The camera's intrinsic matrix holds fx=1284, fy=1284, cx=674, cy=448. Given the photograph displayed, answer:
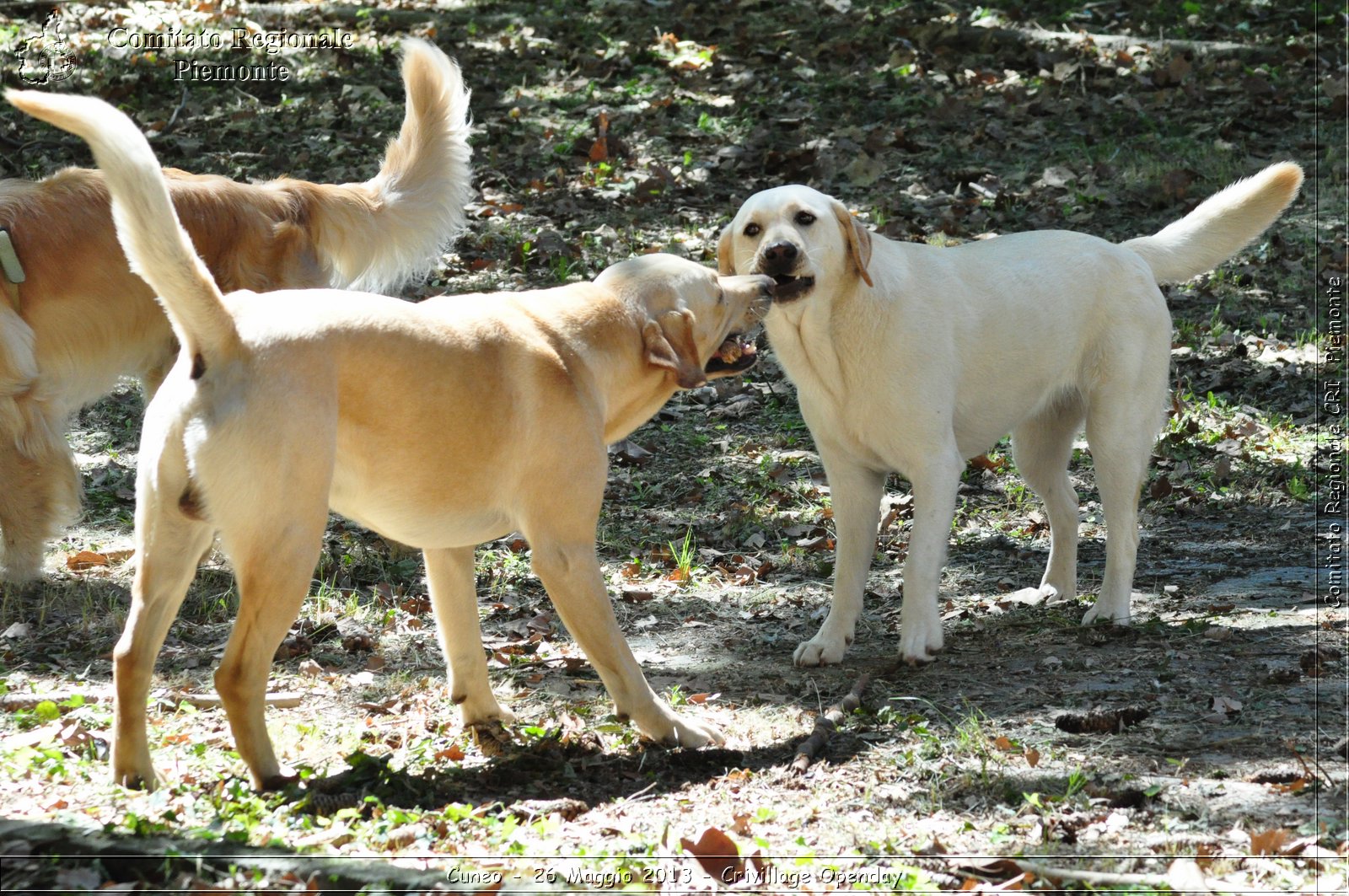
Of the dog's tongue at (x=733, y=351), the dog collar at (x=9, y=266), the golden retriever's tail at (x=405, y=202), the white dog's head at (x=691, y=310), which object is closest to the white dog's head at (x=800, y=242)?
the white dog's head at (x=691, y=310)

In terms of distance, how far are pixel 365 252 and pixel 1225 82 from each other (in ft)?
26.8

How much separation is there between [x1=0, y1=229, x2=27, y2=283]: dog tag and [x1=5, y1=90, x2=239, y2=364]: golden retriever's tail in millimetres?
2404

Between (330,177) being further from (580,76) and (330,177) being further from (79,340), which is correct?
(79,340)

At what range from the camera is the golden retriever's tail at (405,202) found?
6105mm

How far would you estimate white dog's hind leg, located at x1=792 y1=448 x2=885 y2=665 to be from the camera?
5145mm

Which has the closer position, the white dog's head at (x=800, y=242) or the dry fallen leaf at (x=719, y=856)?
the dry fallen leaf at (x=719, y=856)

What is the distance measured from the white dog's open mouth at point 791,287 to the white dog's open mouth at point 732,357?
0.26m

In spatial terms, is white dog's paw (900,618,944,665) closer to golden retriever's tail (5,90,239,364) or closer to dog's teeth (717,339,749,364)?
dog's teeth (717,339,749,364)

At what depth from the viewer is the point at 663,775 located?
397 centimetres

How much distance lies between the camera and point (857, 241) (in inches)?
199

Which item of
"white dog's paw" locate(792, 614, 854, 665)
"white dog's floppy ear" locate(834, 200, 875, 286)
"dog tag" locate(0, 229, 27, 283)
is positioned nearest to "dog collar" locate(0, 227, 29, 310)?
"dog tag" locate(0, 229, 27, 283)

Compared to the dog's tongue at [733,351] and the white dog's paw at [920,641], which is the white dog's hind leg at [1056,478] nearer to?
the white dog's paw at [920,641]

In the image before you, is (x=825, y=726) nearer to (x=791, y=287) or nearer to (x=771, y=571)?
(x=791, y=287)

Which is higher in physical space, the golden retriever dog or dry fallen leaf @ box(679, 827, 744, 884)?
the golden retriever dog
